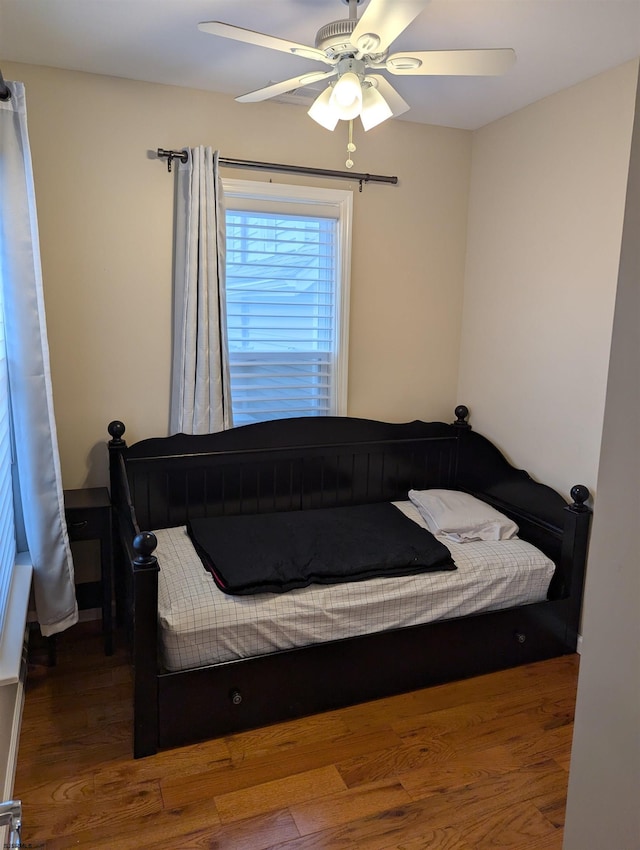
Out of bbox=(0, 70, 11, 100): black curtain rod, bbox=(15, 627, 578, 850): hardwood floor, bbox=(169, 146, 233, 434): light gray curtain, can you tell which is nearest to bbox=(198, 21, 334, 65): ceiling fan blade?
bbox=(0, 70, 11, 100): black curtain rod

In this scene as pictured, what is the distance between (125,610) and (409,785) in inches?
55.9

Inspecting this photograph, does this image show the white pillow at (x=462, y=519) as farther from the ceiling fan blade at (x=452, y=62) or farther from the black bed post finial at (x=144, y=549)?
the ceiling fan blade at (x=452, y=62)

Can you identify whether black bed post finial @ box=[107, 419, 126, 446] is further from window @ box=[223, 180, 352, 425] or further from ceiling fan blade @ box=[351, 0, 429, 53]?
ceiling fan blade @ box=[351, 0, 429, 53]

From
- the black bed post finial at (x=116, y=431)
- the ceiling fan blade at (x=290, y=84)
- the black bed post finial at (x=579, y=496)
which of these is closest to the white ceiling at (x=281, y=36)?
the ceiling fan blade at (x=290, y=84)

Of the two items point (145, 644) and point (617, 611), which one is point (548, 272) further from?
point (617, 611)

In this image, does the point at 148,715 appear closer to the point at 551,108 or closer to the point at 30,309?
the point at 30,309

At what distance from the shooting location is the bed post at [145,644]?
2047 mm

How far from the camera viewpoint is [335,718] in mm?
2369

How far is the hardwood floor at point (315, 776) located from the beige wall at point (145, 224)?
117cm

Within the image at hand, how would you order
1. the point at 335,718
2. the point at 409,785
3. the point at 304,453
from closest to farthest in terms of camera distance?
the point at 409,785 < the point at 335,718 < the point at 304,453

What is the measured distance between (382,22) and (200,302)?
5.06 ft

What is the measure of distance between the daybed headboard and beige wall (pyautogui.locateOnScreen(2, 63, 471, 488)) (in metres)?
0.19

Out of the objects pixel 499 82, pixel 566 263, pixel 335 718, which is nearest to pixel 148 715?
pixel 335 718

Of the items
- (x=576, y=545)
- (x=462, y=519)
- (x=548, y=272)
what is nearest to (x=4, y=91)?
(x=548, y=272)
